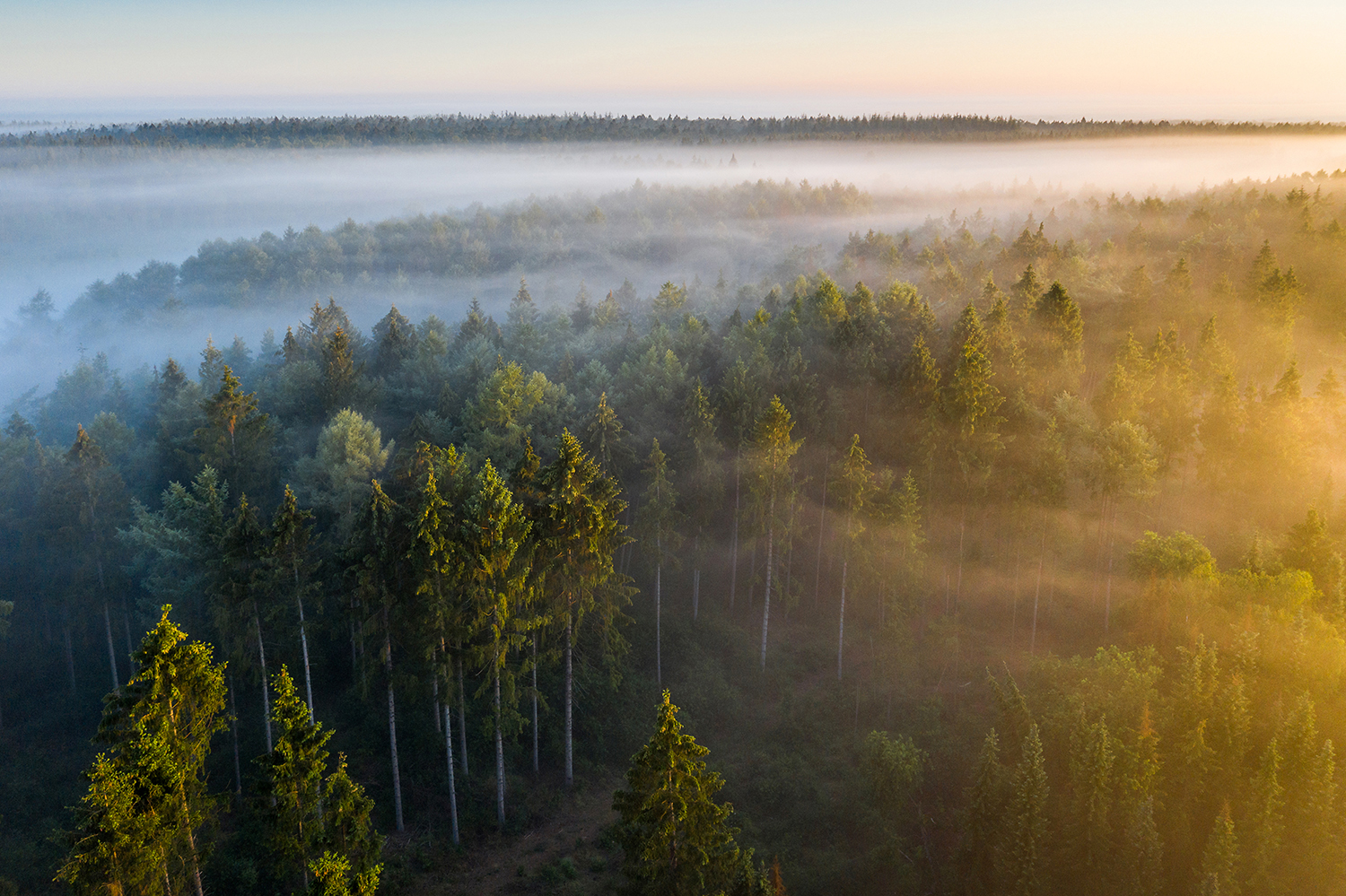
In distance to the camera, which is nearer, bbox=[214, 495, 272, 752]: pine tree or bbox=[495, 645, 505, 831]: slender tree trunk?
bbox=[214, 495, 272, 752]: pine tree

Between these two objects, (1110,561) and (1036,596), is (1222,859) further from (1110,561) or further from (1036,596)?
(1110,561)

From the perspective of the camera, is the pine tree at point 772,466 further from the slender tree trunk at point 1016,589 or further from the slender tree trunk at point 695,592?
the slender tree trunk at point 1016,589

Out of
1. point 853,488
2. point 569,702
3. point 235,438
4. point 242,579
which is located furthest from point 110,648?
point 853,488

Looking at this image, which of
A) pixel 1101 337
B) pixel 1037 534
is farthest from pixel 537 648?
pixel 1101 337

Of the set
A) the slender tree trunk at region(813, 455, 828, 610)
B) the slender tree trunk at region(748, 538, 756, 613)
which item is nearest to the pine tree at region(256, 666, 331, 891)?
the slender tree trunk at region(748, 538, 756, 613)

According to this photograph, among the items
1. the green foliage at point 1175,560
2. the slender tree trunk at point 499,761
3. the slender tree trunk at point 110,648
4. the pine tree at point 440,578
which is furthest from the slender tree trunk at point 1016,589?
the slender tree trunk at point 110,648

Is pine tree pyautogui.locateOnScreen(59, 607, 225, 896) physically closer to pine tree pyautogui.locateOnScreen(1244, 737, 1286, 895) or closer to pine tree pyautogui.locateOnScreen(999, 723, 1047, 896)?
pine tree pyautogui.locateOnScreen(999, 723, 1047, 896)

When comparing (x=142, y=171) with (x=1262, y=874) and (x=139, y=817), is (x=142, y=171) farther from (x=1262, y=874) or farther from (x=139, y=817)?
(x=1262, y=874)
